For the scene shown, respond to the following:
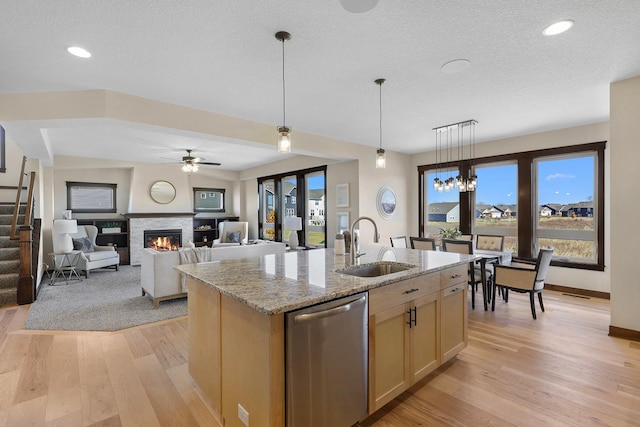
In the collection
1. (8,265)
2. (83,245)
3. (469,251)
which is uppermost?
(469,251)

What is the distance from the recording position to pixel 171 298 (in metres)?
4.30

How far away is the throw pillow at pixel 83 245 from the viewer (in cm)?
631

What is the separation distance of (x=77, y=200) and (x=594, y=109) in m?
10.1

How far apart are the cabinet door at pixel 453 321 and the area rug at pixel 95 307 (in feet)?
10.2

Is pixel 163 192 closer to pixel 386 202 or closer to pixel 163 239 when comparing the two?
pixel 163 239

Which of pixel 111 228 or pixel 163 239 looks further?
pixel 163 239

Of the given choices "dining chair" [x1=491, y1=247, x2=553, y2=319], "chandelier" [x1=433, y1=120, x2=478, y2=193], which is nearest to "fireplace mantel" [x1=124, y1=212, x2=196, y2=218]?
"chandelier" [x1=433, y1=120, x2=478, y2=193]

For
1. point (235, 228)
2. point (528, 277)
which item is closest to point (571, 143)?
point (528, 277)

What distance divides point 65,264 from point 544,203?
8.80m

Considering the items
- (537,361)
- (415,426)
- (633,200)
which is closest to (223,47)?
(415,426)

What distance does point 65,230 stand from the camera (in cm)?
538

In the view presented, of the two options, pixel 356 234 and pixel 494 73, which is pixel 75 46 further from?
pixel 494 73

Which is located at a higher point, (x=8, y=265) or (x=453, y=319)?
(x=8, y=265)

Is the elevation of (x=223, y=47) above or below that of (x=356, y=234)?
above
